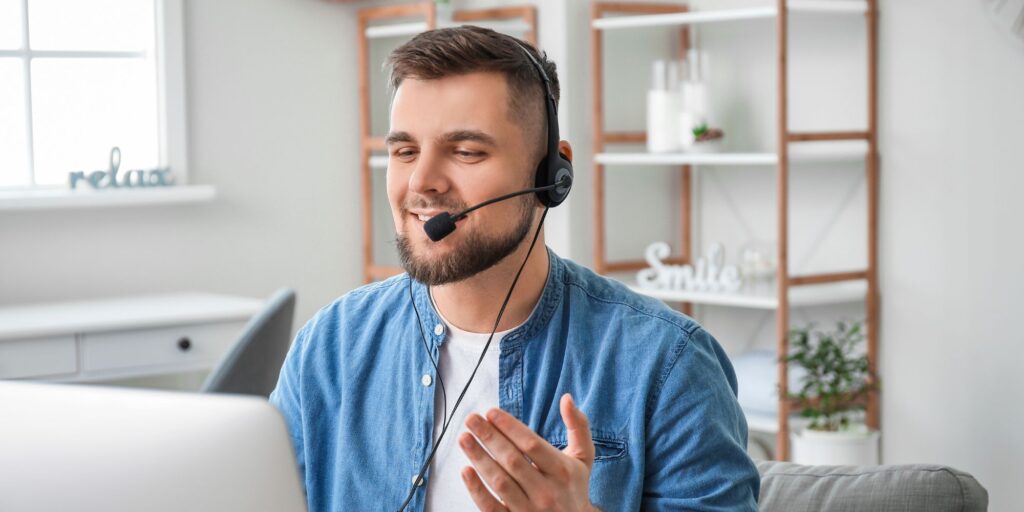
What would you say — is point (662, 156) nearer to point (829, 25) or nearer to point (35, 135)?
point (829, 25)

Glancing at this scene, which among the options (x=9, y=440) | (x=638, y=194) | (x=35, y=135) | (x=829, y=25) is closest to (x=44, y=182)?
(x=35, y=135)

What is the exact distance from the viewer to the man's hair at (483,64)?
4.30 ft

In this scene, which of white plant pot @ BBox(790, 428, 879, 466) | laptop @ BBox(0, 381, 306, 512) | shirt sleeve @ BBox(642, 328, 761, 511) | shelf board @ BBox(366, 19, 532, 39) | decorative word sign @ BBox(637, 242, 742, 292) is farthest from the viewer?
shelf board @ BBox(366, 19, 532, 39)

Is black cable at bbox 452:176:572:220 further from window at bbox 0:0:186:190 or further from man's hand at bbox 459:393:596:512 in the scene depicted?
window at bbox 0:0:186:190

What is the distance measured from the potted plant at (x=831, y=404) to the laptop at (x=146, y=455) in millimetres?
2379

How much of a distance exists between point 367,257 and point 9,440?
10.1 ft

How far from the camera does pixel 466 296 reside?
1.39 metres

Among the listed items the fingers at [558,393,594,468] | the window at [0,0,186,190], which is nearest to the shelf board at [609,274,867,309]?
the window at [0,0,186,190]

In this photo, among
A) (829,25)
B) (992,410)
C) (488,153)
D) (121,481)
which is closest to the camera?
(121,481)

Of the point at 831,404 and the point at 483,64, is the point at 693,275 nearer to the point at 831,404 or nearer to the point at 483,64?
the point at 831,404

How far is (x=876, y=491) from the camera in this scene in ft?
4.81

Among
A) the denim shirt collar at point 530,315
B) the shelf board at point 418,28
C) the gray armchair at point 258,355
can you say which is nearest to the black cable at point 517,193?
the denim shirt collar at point 530,315

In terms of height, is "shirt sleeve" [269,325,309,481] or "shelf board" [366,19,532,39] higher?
"shelf board" [366,19,532,39]

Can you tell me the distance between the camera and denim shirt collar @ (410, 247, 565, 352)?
1.38 meters
